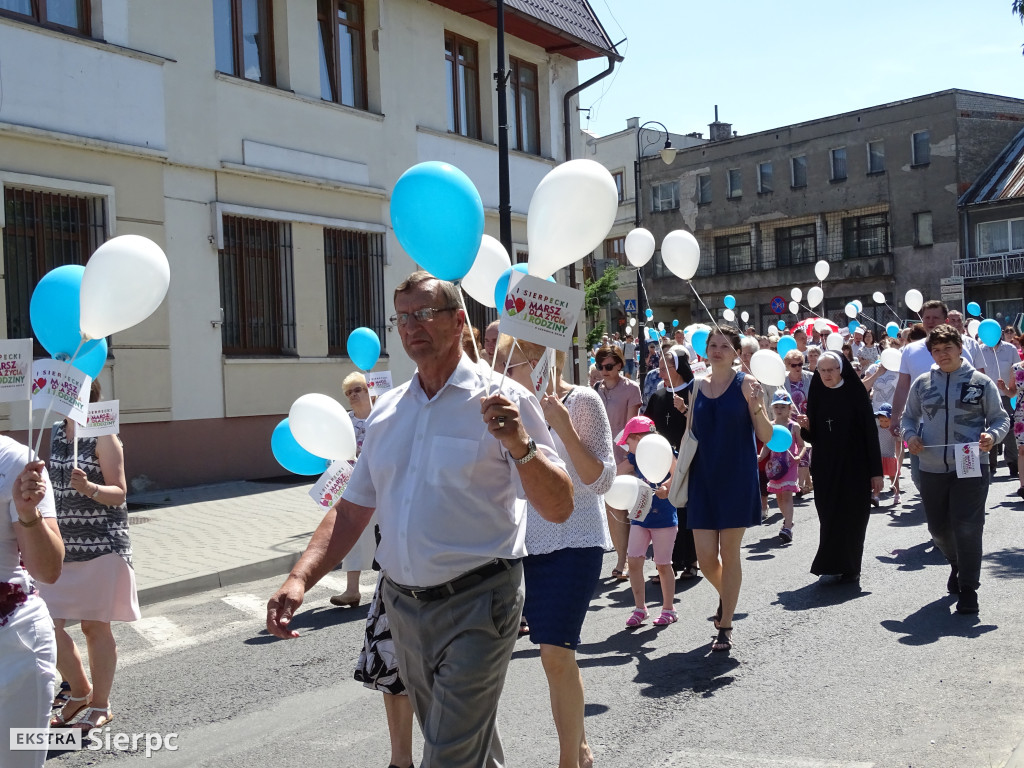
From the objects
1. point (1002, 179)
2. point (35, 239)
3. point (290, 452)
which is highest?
point (1002, 179)

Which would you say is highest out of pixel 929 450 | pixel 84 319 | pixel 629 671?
pixel 84 319

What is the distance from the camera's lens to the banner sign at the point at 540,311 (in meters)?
3.43

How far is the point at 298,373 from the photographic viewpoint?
15.6 meters

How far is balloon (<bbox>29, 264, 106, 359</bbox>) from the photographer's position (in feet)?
15.8

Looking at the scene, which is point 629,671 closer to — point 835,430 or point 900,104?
point 835,430

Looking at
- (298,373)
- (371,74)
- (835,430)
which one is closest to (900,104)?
(371,74)

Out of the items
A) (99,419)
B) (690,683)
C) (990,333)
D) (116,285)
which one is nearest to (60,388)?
(116,285)

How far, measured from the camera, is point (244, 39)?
15.2 meters

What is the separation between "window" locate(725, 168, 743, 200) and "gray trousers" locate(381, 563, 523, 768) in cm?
5418

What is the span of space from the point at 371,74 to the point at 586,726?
1422 cm

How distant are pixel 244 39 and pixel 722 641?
40.3 feet

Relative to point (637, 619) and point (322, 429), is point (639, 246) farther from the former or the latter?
point (322, 429)

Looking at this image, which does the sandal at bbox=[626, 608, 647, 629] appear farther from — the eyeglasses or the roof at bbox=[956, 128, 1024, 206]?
the roof at bbox=[956, 128, 1024, 206]

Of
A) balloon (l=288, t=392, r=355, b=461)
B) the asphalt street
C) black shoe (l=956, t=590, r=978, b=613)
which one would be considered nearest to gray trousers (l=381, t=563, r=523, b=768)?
the asphalt street
